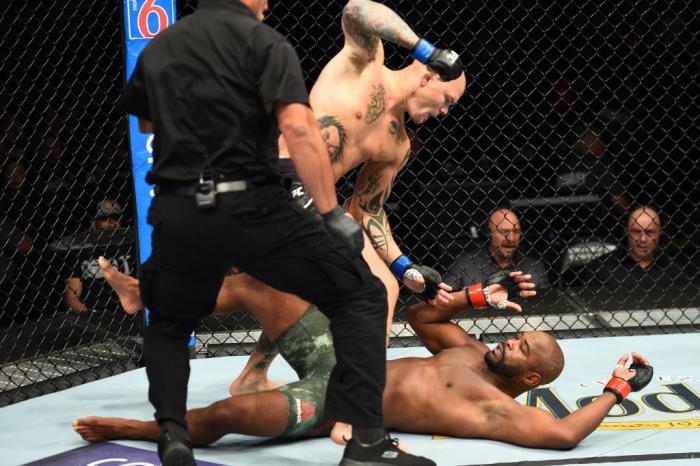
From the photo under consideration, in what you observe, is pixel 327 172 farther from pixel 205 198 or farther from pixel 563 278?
pixel 563 278

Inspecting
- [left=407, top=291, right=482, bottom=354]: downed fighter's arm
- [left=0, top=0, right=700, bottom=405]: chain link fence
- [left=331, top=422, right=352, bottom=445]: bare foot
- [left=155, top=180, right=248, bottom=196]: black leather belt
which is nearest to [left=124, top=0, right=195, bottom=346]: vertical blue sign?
[left=0, top=0, right=700, bottom=405]: chain link fence

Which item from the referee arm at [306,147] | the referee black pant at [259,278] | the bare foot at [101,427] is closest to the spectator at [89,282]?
the bare foot at [101,427]

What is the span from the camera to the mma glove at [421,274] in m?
2.99

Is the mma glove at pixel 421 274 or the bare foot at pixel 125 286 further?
the mma glove at pixel 421 274

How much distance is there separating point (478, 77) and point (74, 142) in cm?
196

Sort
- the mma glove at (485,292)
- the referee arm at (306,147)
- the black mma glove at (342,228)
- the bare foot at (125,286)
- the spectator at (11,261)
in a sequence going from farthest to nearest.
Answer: the spectator at (11,261)
the mma glove at (485,292)
the bare foot at (125,286)
the black mma glove at (342,228)
the referee arm at (306,147)

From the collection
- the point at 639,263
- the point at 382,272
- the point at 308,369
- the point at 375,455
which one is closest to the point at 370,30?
the point at 382,272

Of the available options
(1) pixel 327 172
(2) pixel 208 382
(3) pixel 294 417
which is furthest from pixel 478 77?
(1) pixel 327 172

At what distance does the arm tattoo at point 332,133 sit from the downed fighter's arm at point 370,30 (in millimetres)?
191

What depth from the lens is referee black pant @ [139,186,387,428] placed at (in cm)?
206

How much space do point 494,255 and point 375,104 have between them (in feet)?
5.30

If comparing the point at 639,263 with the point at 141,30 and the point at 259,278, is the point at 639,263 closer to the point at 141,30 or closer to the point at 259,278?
the point at 141,30

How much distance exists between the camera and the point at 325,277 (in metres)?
2.12

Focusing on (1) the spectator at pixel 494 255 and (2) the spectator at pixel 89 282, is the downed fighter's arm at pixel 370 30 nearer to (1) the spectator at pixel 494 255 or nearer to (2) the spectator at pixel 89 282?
(1) the spectator at pixel 494 255
